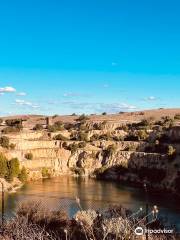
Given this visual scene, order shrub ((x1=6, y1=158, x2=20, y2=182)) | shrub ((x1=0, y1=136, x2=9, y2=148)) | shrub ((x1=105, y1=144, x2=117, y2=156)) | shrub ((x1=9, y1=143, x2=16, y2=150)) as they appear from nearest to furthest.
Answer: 1. shrub ((x1=6, y1=158, x2=20, y2=182))
2. shrub ((x1=0, y1=136, x2=9, y2=148))
3. shrub ((x1=9, y1=143, x2=16, y2=150))
4. shrub ((x1=105, y1=144, x2=117, y2=156))

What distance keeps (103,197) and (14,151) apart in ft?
48.3

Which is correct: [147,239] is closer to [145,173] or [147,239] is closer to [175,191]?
[175,191]

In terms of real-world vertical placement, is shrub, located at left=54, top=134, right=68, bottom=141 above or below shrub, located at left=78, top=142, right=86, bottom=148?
above

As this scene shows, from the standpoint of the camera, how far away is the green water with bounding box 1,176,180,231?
1212 inches

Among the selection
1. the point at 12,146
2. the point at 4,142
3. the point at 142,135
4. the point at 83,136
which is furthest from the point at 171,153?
the point at 4,142

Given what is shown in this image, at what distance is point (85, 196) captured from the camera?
36469 mm

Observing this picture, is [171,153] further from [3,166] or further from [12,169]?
[3,166]

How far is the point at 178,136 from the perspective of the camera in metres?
50.9

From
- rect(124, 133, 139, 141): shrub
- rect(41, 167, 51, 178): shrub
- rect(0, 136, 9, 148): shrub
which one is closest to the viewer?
rect(41, 167, 51, 178): shrub

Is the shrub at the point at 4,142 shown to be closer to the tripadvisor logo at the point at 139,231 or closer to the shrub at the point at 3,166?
the shrub at the point at 3,166

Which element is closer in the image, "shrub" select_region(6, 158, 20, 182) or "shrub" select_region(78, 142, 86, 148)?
"shrub" select_region(6, 158, 20, 182)

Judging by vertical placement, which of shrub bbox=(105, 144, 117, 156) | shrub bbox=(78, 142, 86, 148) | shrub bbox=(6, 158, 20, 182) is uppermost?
shrub bbox=(78, 142, 86, 148)

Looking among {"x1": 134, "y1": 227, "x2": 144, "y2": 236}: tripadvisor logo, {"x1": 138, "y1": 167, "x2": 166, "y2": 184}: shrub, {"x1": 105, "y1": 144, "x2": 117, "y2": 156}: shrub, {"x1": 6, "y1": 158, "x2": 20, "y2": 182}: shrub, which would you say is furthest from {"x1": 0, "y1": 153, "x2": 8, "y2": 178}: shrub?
{"x1": 134, "y1": 227, "x2": 144, "y2": 236}: tripadvisor logo

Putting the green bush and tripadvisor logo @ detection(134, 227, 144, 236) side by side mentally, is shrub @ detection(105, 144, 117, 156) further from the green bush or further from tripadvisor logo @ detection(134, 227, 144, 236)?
tripadvisor logo @ detection(134, 227, 144, 236)
